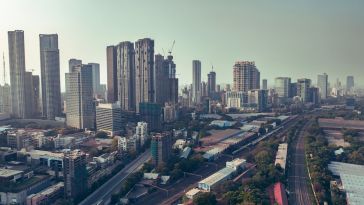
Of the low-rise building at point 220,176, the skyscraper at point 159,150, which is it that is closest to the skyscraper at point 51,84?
the skyscraper at point 159,150

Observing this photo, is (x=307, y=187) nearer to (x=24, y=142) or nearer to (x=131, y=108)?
(x=24, y=142)

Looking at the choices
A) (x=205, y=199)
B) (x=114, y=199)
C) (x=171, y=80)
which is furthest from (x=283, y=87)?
(x=114, y=199)

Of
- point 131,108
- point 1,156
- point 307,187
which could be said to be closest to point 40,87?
point 131,108

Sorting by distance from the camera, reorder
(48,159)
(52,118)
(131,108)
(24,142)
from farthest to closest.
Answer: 1. (131,108)
2. (52,118)
3. (24,142)
4. (48,159)

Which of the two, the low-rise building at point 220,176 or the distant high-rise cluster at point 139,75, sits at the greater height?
the distant high-rise cluster at point 139,75

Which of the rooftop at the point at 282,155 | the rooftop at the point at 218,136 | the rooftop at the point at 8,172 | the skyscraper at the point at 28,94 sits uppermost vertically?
the skyscraper at the point at 28,94

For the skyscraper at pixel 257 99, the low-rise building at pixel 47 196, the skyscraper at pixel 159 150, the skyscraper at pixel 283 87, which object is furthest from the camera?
the skyscraper at pixel 283 87

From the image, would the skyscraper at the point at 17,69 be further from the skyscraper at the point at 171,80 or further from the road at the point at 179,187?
the road at the point at 179,187
